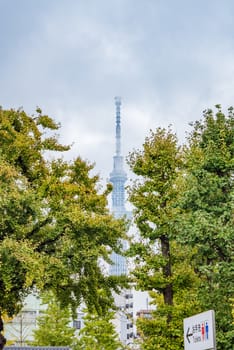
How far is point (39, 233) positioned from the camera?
66.0ft

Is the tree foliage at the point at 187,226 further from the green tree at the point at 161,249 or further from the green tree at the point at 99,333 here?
the green tree at the point at 99,333

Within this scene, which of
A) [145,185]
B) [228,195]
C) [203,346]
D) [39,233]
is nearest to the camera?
[203,346]

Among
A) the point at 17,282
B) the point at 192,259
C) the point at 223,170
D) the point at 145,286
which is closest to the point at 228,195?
the point at 223,170

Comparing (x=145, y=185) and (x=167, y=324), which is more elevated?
(x=145, y=185)

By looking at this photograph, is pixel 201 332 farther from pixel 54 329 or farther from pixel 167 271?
pixel 54 329

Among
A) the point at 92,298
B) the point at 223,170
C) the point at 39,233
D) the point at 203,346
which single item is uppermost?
the point at 223,170

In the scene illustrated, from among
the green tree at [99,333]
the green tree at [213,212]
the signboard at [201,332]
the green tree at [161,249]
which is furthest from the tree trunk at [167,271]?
the green tree at [99,333]

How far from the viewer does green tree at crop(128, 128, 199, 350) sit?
67.6ft

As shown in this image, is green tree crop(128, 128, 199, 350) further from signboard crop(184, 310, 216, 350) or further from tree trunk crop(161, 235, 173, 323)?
signboard crop(184, 310, 216, 350)

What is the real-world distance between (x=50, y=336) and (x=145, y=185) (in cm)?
1800

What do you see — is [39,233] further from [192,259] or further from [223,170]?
[223,170]

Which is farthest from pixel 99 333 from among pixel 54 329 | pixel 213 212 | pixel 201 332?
pixel 201 332

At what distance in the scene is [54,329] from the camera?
36625 millimetres

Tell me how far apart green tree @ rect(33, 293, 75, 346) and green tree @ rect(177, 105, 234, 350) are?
1862 centimetres
